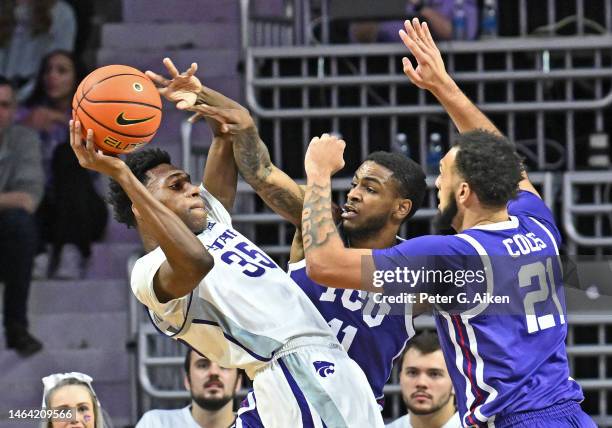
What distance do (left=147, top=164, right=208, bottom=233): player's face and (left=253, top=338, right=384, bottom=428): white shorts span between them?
2.15 ft

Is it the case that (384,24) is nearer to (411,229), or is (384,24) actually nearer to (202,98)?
(411,229)

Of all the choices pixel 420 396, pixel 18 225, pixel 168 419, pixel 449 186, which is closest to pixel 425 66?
pixel 449 186

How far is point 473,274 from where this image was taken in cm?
520

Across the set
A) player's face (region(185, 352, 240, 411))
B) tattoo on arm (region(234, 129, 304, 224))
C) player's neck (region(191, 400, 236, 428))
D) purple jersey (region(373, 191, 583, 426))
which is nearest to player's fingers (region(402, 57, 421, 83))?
tattoo on arm (region(234, 129, 304, 224))

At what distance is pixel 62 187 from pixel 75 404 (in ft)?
9.96

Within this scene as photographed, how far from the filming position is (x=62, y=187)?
9.62 m

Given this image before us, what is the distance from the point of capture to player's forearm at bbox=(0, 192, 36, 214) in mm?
9219

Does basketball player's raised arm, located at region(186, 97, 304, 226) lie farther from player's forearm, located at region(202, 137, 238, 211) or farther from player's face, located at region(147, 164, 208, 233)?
player's face, located at region(147, 164, 208, 233)

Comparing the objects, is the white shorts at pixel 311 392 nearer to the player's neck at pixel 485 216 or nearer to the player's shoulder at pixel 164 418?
the player's neck at pixel 485 216

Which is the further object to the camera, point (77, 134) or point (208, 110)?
point (208, 110)

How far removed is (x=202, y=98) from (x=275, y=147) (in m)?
3.10

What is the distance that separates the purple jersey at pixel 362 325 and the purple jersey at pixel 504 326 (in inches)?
22.9

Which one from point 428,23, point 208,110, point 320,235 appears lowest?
point 320,235

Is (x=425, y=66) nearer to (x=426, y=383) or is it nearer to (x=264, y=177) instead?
(x=264, y=177)
